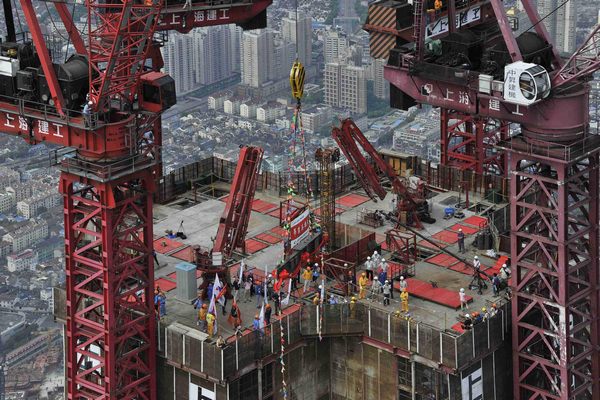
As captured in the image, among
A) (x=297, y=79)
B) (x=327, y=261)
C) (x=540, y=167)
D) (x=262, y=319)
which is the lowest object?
(x=262, y=319)

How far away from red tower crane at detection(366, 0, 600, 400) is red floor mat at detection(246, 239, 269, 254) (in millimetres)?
19355

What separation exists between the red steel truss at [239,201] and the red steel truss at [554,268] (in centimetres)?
2067

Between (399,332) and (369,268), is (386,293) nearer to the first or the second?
(369,268)

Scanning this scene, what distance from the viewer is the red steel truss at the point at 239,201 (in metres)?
111

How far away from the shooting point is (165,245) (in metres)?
118

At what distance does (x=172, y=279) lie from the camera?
367ft

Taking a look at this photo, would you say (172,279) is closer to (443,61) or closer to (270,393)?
(270,393)

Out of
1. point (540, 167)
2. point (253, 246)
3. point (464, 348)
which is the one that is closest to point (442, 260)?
point (464, 348)

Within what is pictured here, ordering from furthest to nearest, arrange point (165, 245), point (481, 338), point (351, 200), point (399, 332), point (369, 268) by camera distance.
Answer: point (351, 200), point (165, 245), point (369, 268), point (399, 332), point (481, 338)

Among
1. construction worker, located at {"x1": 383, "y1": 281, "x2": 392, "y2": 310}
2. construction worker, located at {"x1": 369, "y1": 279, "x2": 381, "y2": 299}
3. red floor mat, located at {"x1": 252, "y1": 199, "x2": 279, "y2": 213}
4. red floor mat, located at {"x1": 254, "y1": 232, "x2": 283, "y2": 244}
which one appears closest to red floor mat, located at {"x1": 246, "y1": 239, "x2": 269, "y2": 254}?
red floor mat, located at {"x1": 254, "y1": 232, "x2": 283, "y2": 244}

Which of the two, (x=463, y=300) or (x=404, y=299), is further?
(x=463, y=300)

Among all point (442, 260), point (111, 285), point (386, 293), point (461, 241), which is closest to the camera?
point (111, 285)

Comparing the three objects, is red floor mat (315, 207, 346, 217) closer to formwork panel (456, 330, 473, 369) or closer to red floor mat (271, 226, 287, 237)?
red floor mat (271, 226, 287, 237)

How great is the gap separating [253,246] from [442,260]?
1515 cm
